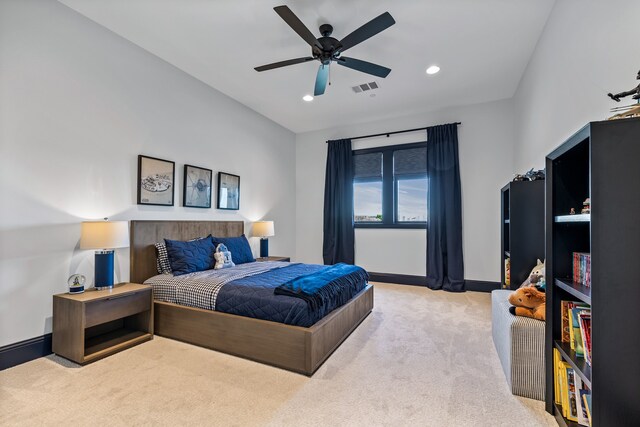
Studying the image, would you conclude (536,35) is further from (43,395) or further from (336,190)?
(43,395)

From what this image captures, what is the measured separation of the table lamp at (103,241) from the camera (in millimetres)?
2535

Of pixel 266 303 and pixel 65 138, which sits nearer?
pixel 266 303

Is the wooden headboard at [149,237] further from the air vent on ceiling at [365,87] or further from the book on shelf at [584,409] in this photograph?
the book on shelf at [584,409]

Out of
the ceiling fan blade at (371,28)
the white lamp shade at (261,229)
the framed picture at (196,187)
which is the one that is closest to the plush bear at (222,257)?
the framed picture at (196,187)

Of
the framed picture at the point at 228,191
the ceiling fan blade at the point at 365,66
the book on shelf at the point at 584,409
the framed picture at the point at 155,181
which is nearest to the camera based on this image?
the book on shelf at the point at 584,409

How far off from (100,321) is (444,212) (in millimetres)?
4686

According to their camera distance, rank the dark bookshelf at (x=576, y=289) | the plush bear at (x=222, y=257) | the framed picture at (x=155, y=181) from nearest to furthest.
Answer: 1. the dark bookshelf at (x=576, y=289)
2. the framed picture at (x=155, y=181)
3. the plush bear at (x=222, y=257)

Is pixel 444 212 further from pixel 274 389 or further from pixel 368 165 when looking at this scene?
pixel 274 389

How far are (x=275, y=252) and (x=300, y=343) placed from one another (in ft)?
11.3

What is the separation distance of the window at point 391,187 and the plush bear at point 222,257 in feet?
9.04

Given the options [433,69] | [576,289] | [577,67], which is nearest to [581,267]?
[576,289]

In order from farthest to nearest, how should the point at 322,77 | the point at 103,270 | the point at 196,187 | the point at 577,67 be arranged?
1. the point at 196,187
2. the point at 322,77
3. the point at 103,270
4. the point at 577,67

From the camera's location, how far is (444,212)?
4836 mm

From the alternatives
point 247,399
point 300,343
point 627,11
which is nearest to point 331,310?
point 300,343
